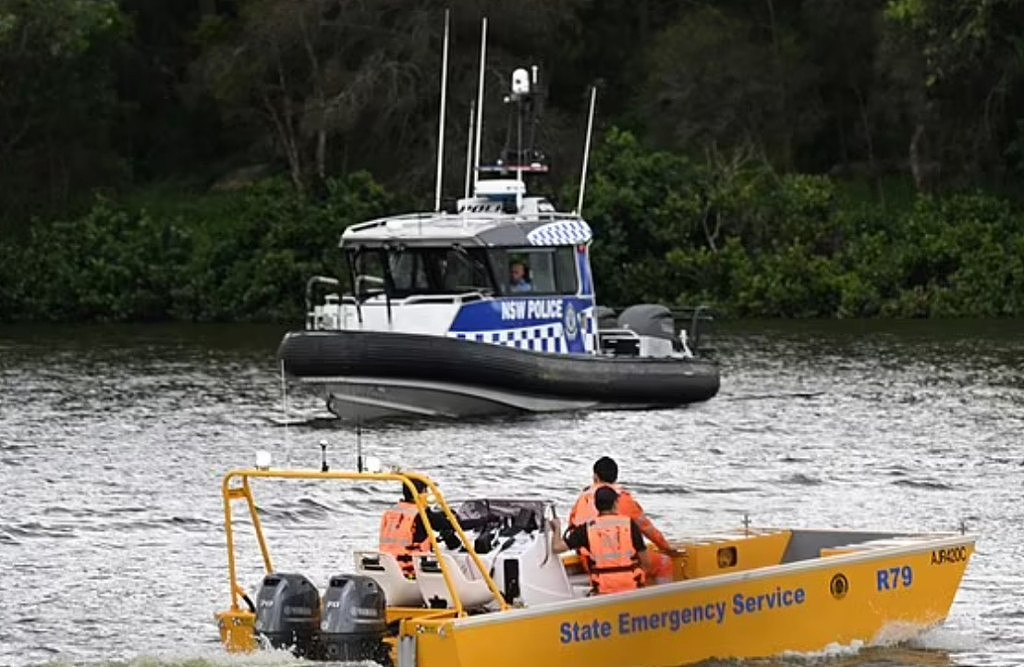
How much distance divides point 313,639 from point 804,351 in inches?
1061

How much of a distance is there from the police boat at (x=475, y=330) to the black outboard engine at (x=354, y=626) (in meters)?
14.5

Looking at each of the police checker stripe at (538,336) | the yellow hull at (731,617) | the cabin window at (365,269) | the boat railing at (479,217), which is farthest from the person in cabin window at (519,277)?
the yellow hull at (731,617)

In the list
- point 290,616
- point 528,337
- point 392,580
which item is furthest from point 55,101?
point 290,616

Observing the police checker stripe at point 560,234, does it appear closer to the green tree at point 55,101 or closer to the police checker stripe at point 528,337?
the police checker stripe at point 528,337

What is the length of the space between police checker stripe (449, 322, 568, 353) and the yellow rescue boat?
1308cm

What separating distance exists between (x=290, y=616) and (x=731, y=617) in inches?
109

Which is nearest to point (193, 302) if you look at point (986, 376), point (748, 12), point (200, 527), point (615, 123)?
point (615, 123)

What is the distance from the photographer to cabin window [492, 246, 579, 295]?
3142cm

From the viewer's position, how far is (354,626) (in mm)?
15234

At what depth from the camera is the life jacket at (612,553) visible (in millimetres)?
16219

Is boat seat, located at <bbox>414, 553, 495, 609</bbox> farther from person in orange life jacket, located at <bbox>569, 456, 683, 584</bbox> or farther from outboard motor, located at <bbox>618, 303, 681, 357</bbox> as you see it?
outboard motor, located at <bbox>618, 303, 681, 357</bbox>

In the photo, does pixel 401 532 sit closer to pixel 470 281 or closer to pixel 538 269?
Result: pixel 470 281

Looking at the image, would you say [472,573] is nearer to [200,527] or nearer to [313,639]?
[313,639]

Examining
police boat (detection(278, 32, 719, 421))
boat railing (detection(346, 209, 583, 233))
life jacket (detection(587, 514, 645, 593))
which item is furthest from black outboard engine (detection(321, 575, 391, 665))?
boat railing (detection(346, 209, 583, 233))
